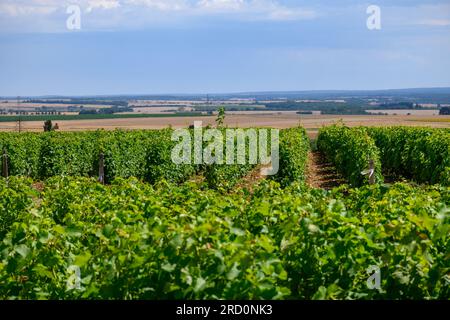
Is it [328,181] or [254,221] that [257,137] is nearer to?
[328,181]

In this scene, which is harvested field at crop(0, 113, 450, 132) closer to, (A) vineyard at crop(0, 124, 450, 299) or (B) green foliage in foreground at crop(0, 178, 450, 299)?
(A) vineyard at crop(0, 124, 450, 299)

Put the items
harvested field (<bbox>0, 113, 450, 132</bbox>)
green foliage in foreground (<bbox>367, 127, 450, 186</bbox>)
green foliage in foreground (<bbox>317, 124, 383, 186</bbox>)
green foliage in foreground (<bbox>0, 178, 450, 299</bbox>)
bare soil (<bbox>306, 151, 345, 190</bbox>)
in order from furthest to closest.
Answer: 1. harvested field (<bbox>0, 113, 450, 132</bbox>)
2. bare soil (<bbox>306, 151, 345, 190</bbox>)
3. green foliage in foreground (<bbox>367, 127, 450, 186</bbox>)
4. green foliage in foreground (<bbox>317, 124, 383, 186</bbox>)
5. green foliage in foreground (<bbox>0, 178, 450, 299</bbox>)

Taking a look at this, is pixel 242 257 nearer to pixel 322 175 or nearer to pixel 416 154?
pixel 416 154

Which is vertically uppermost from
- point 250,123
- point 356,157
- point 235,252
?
point 235,252

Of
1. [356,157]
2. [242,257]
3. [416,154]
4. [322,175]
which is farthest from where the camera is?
[322,175]

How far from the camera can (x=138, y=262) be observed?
4.20 m

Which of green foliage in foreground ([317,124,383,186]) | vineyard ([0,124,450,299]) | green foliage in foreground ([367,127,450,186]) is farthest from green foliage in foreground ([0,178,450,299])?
green foliage in foreground ([317,124,383,186])

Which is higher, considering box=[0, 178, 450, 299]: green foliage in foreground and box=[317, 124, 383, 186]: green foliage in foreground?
box=[0, 178, 450, 299]: green foliage in foreground

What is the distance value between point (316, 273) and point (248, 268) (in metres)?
0.94

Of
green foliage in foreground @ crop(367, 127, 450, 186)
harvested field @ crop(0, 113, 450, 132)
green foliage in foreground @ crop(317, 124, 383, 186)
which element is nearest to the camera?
green foliage in foreground @ crop(317, 124, 383, 186)

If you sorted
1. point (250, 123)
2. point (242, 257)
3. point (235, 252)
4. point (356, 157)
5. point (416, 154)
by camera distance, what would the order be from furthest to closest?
point (250, 123)
point (416, 154)
point (356, 157)
point (235, 252)
point (242, 257)

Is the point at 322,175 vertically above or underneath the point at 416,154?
underneath

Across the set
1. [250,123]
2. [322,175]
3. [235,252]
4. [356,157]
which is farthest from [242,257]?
[250,123]
